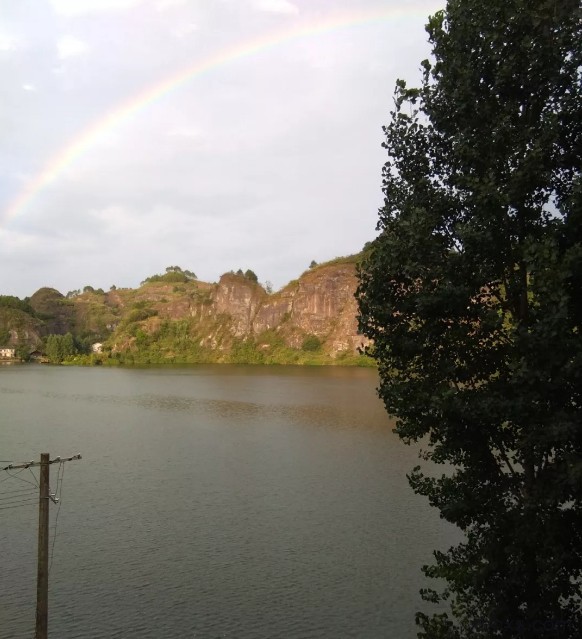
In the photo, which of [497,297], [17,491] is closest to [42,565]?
[497,297]

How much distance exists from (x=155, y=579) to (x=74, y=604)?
2.62 metres

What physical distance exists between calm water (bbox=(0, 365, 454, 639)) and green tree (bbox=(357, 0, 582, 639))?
813 cm

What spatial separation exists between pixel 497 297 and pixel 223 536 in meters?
17.1

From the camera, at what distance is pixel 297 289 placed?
183875 mm

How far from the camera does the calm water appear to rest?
55.0ft

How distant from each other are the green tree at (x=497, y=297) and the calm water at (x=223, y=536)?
813cm

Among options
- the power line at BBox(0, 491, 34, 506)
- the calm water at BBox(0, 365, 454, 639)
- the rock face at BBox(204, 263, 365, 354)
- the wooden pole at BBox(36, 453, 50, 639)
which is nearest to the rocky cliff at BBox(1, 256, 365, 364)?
the rock face at BBox(204, 263, 365, 354)

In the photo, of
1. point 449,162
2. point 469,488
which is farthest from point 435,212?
point 469,488

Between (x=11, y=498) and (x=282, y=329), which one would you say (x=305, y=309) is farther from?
(x=11, y=498)

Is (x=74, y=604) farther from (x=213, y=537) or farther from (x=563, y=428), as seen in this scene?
(x=563, y=428)

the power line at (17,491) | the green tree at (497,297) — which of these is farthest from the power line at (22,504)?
the green tree at (497,297)

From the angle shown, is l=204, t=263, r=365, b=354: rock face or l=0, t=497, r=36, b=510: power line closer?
l=0, t=497, r=36, b=510: power line

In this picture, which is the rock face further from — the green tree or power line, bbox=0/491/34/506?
the green tree

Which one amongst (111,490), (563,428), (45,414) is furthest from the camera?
(45,414)
